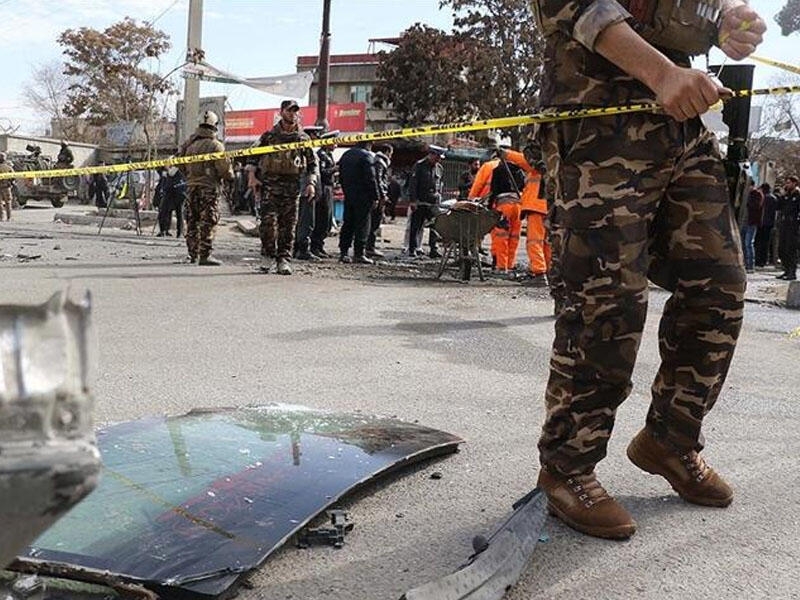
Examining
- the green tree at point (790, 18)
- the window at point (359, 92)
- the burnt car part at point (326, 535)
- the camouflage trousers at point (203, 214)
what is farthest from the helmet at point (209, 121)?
the window at point (359, 92)

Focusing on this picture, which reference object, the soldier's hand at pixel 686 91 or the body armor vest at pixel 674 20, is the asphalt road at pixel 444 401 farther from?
the body armor vest at pixel 674 20

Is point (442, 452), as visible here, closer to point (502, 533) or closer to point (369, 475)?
point (369, 475)

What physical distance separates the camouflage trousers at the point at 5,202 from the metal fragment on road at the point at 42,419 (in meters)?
19.9

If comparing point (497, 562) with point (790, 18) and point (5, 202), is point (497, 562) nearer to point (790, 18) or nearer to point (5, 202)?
point (790, 18)

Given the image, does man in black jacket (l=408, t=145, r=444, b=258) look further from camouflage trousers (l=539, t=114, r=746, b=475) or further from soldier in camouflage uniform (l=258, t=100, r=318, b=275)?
camouflage trousers (l=539, t=114, r=746, b=475)

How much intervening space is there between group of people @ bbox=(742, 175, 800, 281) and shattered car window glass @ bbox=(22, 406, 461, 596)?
38.4ft

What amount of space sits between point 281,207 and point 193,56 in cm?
961

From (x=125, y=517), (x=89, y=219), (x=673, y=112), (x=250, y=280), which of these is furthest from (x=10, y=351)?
(x=89, y=219)

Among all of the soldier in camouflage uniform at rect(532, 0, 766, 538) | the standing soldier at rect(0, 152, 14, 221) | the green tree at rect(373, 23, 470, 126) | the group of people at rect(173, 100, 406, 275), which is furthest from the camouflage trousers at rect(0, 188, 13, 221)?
the green tree at rect(373, 23, 470, 126)

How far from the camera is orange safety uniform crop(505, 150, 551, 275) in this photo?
9.29 meters

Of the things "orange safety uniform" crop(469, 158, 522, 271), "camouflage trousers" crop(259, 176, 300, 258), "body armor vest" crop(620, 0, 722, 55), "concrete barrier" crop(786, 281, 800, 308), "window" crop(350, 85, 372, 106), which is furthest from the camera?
"window" crop(350, 85, 372, 106)

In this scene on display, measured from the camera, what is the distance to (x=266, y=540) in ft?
6.54

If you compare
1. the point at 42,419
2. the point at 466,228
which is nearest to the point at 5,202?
the point at 466,228

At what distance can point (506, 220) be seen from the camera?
11031mm
